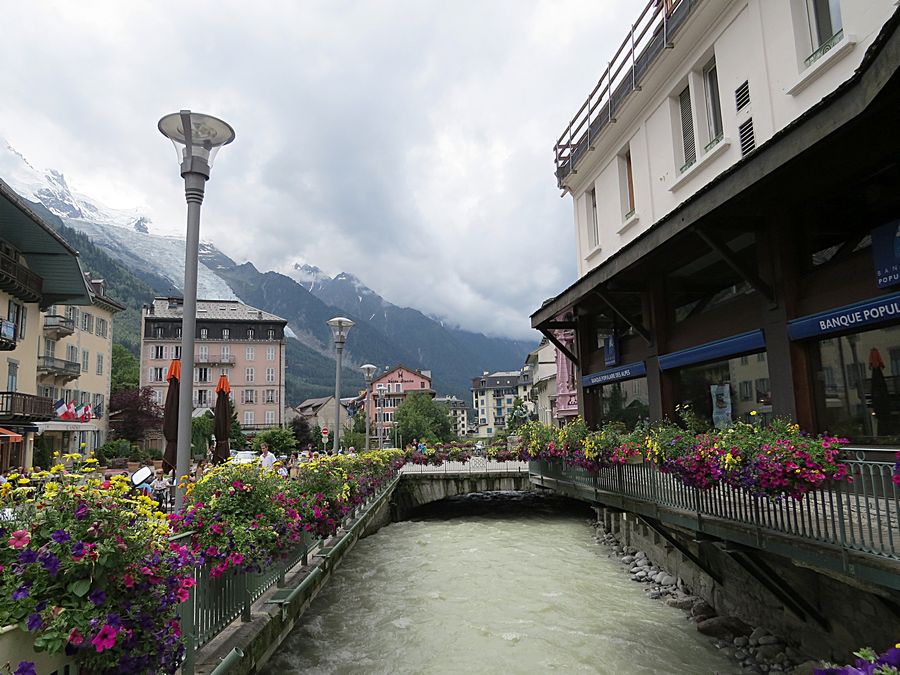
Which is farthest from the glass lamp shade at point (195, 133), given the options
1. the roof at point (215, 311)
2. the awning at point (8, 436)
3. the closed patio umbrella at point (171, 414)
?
the roof at point (215, 311)

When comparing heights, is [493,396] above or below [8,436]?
above

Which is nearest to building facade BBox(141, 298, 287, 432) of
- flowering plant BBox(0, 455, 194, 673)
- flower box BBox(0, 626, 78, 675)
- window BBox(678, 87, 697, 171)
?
window BBox(678, 87, 697, 171)

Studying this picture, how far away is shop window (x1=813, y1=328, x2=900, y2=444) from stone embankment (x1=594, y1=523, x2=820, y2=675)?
10.9 feet

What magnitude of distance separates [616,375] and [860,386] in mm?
8247

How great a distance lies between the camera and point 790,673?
7562mm

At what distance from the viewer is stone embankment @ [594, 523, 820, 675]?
313 inches

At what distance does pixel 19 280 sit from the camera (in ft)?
85.7

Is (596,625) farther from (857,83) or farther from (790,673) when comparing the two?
(857,83)

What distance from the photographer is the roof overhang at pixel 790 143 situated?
5625 mm

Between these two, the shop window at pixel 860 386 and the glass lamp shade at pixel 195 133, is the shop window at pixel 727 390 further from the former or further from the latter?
the glass lamp shade at pixel 195 133

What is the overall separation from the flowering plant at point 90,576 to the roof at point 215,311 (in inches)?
2885

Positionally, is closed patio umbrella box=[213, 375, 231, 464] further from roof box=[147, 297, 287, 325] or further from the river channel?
roof box=[147, 297, 287, 325]

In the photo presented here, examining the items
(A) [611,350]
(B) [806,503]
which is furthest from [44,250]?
(B) [806,503]

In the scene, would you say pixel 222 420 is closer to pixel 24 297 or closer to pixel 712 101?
pixel 712 101
